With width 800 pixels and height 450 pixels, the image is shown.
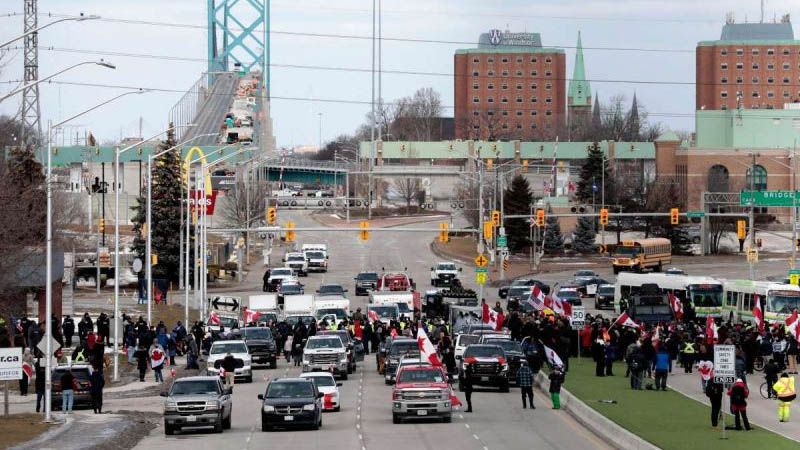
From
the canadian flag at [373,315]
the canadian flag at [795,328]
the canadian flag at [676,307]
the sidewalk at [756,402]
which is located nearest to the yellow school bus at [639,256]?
the canadian flag at [676,307]

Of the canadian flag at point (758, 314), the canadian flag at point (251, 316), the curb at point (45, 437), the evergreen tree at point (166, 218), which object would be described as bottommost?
the curb at point (45, 437)

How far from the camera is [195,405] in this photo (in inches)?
1324

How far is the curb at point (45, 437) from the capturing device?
97.3ft

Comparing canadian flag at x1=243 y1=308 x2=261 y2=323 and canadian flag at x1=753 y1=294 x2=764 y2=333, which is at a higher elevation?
canadian flag at x1=753 y1=294 x2=764 y2=333

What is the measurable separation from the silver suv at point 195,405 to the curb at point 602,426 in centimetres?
819

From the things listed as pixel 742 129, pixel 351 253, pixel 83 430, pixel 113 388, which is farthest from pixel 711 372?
pixel 742 129

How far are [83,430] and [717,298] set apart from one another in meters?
41.8

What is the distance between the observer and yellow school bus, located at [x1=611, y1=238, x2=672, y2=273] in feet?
318

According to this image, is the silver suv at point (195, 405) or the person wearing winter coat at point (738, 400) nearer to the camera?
the person wearing winter coat at point (738, 400)

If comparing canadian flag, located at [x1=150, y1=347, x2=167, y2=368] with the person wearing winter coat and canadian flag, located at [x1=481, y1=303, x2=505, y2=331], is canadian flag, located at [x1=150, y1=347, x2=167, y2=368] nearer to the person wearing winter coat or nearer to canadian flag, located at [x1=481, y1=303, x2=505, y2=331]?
canadian flag, located at [x1=481, y1=303, x2=505, y2=331]

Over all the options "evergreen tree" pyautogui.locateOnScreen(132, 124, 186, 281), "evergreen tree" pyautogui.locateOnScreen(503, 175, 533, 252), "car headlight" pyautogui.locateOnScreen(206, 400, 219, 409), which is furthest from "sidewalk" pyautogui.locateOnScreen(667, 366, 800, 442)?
"evergreen tree" pyautogui.locateOnScreen(503, 175, 533, 252)

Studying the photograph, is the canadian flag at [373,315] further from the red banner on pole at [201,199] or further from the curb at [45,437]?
the curb at [45,437]

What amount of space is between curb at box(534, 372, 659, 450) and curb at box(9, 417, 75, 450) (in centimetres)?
1127

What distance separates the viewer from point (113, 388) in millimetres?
45531
